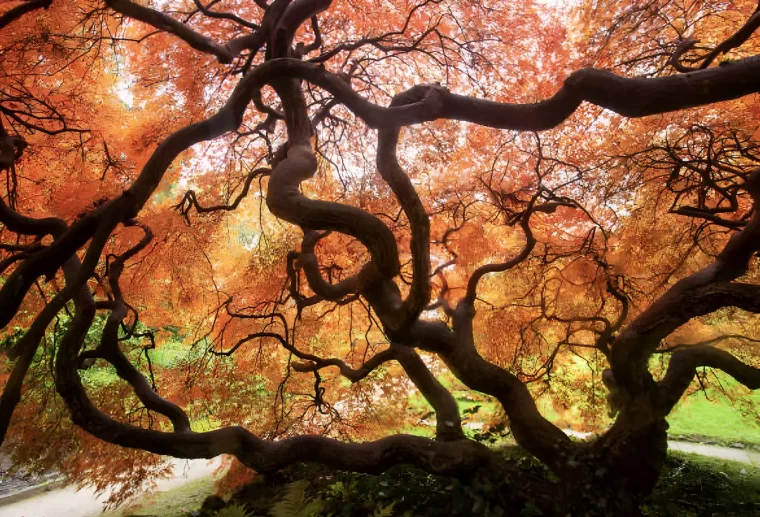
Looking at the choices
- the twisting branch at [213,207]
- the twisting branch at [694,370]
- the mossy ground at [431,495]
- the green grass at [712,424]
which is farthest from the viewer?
the green grass at [712,424]

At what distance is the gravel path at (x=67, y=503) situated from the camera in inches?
304

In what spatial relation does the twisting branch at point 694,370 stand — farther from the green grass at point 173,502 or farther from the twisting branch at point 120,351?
the green grass at point 173,502

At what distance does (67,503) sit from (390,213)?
7841mm

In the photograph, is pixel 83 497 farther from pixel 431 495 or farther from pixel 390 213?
pixel 390 213

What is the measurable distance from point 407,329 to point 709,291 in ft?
7.77

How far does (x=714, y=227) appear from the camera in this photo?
6496 mm

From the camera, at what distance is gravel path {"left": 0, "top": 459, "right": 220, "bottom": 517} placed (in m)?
7.73

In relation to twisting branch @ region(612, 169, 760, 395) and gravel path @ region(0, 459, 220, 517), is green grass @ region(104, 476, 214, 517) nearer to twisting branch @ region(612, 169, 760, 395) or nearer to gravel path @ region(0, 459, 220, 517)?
gravel path @ region(0, 459, 220, 517)

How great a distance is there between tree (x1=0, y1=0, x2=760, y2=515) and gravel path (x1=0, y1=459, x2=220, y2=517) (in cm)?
241

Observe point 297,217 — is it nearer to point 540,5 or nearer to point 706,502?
point 540,5

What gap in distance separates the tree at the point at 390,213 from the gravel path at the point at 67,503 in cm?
241

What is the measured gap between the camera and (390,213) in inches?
265

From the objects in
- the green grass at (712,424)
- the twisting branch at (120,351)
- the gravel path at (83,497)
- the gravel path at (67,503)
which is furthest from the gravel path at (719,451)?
the gravel path at (67,503)

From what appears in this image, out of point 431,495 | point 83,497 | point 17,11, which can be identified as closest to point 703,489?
point 431,495
